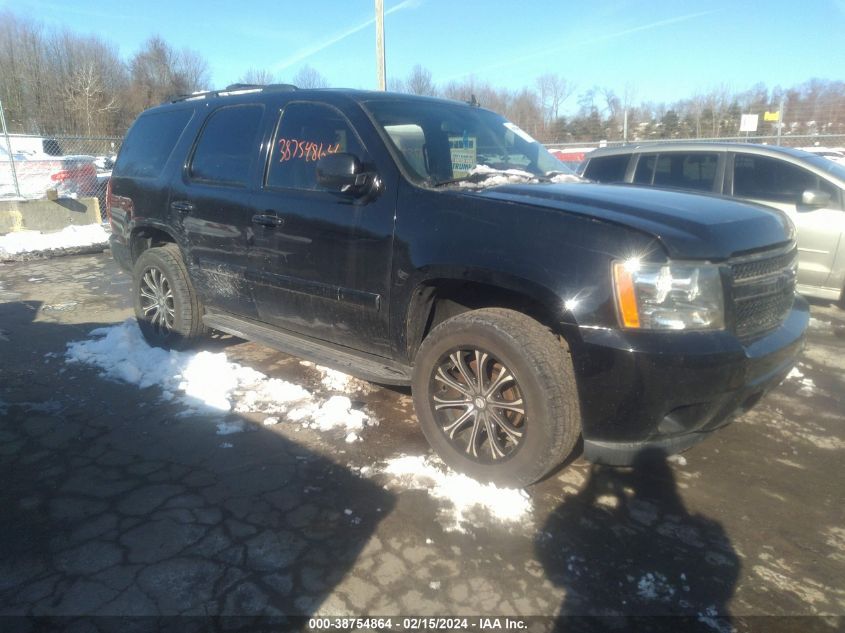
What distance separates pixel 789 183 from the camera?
19.8 ft

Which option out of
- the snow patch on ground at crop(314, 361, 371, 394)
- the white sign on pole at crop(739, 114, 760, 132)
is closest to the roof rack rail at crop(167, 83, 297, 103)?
the snow patch on ground at crop(314, 361, 371, 394)

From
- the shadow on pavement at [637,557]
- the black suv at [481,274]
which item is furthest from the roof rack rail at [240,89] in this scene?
the shadow on pavement at [637,557]

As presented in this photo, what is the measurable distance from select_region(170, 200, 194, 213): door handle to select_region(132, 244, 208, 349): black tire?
1.43ft

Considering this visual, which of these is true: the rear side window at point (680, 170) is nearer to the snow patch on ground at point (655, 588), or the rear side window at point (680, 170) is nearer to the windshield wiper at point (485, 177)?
the windshield wiper at point (485, 177)

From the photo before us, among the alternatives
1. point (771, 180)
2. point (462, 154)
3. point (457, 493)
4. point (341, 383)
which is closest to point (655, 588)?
point (457, 493)

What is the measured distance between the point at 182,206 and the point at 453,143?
2.13 metres

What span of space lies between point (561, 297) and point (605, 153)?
5335mm

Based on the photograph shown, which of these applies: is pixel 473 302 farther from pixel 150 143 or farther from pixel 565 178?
pixel 150 143

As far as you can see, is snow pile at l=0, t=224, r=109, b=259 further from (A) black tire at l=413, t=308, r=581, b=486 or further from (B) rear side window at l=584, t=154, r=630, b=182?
(A) black tire at l=413, t=308, r=581, b=486

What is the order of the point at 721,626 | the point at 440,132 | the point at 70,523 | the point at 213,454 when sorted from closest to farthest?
the point at 721,626 → the point at 70,523 → the point at 213,454 → the point at 440,132

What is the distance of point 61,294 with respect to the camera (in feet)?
23.2

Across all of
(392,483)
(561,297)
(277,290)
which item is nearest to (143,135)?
(277,290)

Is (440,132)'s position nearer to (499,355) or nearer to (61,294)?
(499,355)

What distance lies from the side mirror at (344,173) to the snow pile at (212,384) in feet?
4.61
